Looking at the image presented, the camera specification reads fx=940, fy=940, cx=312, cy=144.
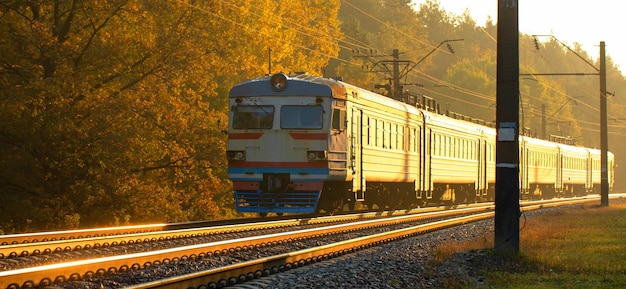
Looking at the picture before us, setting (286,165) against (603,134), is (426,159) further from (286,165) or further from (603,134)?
(603,134)

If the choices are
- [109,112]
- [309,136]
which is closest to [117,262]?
[309,136]

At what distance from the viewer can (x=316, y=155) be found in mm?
21344

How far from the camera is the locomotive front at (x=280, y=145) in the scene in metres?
21.3

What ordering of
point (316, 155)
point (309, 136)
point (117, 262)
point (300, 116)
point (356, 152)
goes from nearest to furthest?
point (117, 262) → point (316, 155) → point (309, 136) → point (300, 116) → point (356, 152)

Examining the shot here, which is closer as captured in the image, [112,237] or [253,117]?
[112,237]

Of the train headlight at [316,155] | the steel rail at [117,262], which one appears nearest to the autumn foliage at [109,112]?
the train headlight at [316,155]

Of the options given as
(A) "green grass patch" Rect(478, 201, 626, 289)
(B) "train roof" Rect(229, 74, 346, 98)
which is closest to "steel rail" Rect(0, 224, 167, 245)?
(B) "train roof" Rect(229, 74, 346, 98)

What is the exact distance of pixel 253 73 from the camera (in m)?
37.4

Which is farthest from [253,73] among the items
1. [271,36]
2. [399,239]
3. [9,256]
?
[9,256]

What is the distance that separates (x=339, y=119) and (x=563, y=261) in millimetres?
9371

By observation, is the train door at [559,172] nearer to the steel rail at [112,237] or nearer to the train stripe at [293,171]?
the steel rail at [112,237]

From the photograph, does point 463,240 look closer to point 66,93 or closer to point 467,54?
point 66,93

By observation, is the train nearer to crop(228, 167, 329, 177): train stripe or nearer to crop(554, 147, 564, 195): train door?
crop(228, 167, 329, 177): train stripe

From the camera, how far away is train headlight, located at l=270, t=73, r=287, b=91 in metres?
21.8
